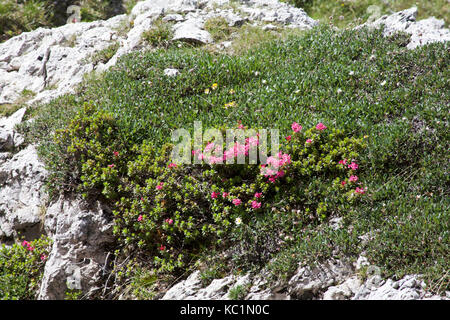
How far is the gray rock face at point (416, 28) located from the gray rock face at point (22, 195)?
6.85 meters

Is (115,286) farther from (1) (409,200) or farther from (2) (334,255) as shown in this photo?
(1) (409,200)

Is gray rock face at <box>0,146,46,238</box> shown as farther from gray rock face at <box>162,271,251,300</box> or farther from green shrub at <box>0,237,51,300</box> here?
gray rock face at <box>162,271,251,300</box>

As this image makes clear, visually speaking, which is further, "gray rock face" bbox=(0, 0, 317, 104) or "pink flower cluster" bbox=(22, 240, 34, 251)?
"gray rock face" bbox=(0, 0, 317, 104)

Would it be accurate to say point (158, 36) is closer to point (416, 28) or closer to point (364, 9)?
point (416, 28)

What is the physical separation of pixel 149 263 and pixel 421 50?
5.62 meters

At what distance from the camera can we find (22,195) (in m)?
5.71

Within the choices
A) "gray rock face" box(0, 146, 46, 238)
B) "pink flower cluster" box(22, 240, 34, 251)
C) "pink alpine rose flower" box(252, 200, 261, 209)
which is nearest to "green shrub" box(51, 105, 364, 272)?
"pink alpine rose flower" box(252, 200, 261, 209)

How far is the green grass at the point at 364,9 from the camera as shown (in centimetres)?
904

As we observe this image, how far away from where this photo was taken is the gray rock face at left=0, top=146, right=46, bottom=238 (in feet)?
18.2

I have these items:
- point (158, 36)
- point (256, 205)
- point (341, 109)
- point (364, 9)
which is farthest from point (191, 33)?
point (256, 205)

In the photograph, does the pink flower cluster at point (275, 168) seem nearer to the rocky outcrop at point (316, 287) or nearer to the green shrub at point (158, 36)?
the rocky outcrop at point (316, 287)

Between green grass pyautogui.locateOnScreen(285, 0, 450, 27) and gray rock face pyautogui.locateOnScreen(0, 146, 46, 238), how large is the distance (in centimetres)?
A: 737

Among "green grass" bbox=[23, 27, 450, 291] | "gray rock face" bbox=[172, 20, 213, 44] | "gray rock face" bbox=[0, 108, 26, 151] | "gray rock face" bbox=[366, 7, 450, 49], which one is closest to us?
"green grass" bbox=[23, 27, 450, 291]
